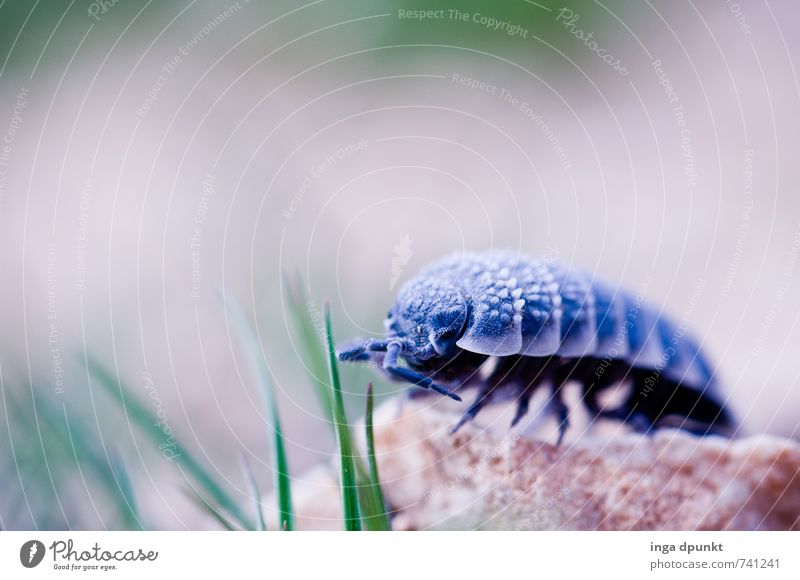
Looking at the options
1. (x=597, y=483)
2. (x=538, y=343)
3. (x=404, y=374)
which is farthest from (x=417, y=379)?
(x=597, y=483)

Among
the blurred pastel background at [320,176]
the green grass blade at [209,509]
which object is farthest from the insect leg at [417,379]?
the green grass blade at [209,509]

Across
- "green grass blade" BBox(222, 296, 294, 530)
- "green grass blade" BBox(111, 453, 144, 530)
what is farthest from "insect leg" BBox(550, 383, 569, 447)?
"green grass blade" BBox(111, 453, 144, 530)

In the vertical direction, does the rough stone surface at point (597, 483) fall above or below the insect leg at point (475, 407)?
below

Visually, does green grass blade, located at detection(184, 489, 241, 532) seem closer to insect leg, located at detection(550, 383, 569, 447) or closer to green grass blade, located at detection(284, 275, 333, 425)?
green grass blade, located at detection(284, 275, 333, 425)

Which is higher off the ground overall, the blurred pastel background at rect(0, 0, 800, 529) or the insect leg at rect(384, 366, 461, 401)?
the blurred pastel background at rect(0, 0, 800, 529)

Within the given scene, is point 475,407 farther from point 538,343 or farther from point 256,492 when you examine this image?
point 256,492

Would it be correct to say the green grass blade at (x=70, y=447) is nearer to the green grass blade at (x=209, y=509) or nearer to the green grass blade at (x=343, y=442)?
the green grass blade at (x=209, y=509)
